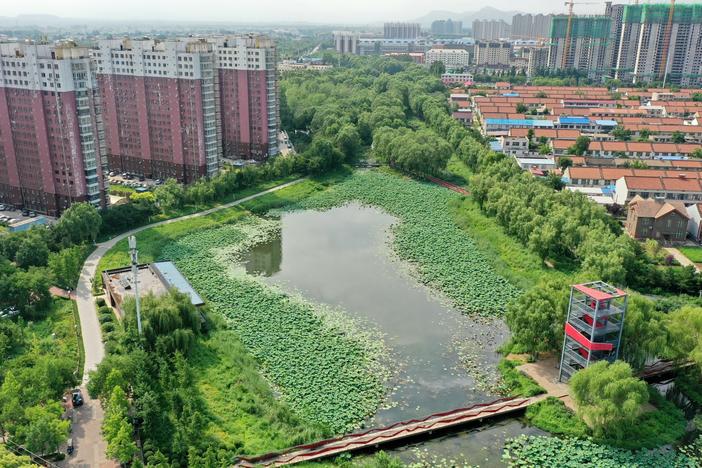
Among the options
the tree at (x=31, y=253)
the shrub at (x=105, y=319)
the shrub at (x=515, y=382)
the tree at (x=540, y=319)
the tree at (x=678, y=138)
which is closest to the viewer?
the shrub at (x=515, y=382)

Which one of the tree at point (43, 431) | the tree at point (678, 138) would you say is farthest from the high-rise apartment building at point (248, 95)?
the tree at point (678, 138)

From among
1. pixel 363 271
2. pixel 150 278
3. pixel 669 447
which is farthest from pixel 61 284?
pixel 669 447

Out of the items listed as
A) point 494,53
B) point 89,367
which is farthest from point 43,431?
point 494,53

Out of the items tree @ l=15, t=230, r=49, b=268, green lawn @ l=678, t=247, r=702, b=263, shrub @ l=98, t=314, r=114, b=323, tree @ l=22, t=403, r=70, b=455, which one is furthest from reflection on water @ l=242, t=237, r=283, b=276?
green lawn @ l=678, t=247, r=702, b=263

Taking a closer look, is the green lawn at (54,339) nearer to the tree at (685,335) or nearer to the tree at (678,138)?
the tree at (685,335)

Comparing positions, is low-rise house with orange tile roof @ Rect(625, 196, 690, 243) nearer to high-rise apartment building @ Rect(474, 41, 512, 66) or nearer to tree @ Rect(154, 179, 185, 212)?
tree @ Rect(154, 179, 185, 212)

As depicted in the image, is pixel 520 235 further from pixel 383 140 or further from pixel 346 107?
pixel 346 107

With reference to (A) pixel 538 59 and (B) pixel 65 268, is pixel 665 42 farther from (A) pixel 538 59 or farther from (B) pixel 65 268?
(B) pixel 65 268
